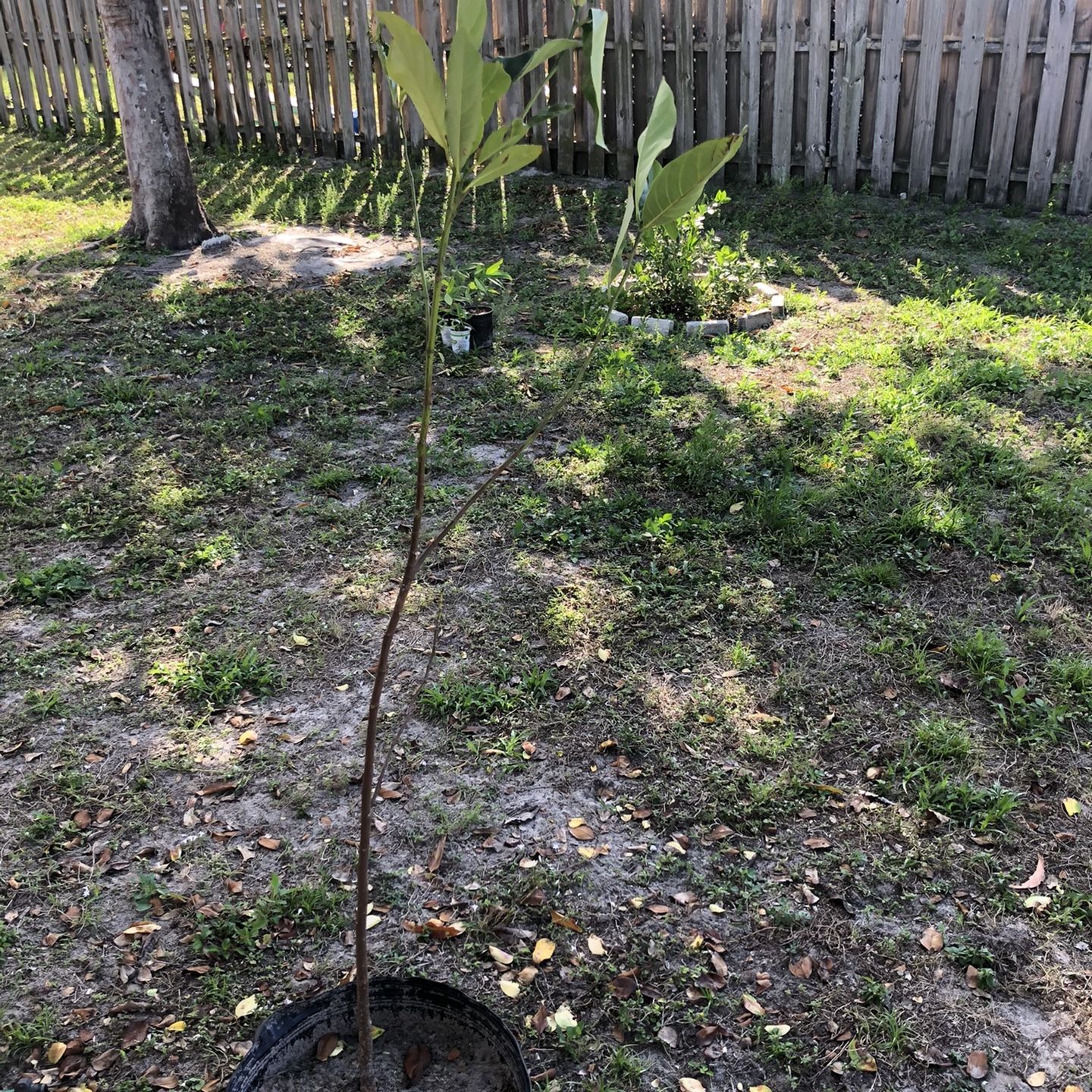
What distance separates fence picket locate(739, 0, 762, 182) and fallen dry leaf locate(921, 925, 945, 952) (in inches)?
271

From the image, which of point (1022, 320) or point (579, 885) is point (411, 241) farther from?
point (579, 885)

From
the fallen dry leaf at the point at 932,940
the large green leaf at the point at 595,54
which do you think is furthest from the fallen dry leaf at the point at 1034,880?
the large green leaf at the point at 595,54

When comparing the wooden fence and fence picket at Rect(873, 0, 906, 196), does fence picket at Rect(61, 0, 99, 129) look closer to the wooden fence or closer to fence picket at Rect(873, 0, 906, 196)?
the wooden fence

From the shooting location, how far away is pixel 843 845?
2895 millimetres

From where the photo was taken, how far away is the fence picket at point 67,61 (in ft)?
36.4

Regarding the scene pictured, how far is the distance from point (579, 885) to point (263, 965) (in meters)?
0.83

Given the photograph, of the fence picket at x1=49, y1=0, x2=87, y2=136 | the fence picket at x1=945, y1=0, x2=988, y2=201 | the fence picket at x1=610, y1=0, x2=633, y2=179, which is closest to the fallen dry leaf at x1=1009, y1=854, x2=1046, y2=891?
the fence picket at x1=945, y1=0, x2=988, y2=201

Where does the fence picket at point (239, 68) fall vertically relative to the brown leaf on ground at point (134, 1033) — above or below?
above

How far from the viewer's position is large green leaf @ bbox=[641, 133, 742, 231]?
1.46 metres

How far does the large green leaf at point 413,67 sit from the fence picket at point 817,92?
7.57 metres

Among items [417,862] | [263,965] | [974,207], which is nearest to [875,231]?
[974,207]

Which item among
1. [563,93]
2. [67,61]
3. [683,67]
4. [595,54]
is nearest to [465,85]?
[595,54]

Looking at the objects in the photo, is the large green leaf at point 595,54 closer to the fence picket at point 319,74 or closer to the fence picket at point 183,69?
the fence picket at point 319,74

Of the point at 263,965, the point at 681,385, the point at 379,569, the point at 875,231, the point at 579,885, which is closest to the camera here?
the point at 263,965
